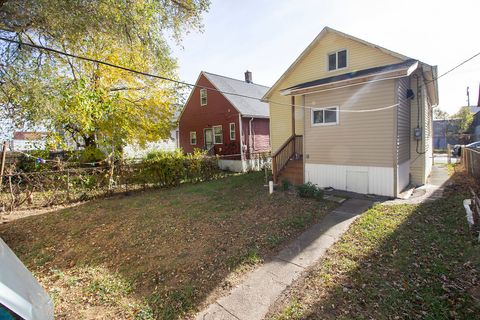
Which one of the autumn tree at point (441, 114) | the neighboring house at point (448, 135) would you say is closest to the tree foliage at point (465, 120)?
the neighboring house at point (448, 135)

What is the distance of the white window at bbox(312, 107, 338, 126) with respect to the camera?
814 cm

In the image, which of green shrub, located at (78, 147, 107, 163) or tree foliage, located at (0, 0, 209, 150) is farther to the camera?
green shrub, located at (78, 147, 107, 163)

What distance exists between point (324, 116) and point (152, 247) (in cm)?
695

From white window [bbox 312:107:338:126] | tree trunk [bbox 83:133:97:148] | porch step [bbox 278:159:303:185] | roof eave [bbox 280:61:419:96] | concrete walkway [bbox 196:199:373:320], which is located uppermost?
roof eave [bbox 280:61:419:96]

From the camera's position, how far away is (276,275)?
→ 12.4 ft

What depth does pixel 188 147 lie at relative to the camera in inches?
764

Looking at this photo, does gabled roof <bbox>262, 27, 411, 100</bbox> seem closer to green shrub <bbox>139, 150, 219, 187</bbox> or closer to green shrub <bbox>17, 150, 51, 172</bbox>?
green shrub <bbox>139, 150, 219, 187</bbox>

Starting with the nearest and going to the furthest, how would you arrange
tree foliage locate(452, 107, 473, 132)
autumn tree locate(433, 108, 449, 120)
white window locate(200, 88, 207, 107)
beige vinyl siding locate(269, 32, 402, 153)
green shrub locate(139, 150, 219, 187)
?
beige vinyl siding locate(269, 32, 402, 153) → green shrub locate(139, 150, 219, 187) → white window locate(200, 88, 207, 107) → tree foliage locate(452, 107, 473, 132) → autumn tree locate(433, 108, 449, 120)

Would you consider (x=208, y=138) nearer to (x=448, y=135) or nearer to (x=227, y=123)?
(x=227, y=123)

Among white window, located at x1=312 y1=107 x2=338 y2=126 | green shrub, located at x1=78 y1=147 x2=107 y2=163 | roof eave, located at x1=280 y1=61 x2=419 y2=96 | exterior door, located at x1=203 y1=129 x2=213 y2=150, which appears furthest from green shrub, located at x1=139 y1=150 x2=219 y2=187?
white window, located at x1=312 y1=107 x2=338 y2=126

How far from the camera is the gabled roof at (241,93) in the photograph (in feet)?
51.8

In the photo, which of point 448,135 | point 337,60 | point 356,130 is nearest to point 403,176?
point 356,130

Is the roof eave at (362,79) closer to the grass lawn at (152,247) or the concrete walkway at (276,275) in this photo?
the grass lawn at (152,247)

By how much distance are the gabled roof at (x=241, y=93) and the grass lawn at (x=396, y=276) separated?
1153cm
